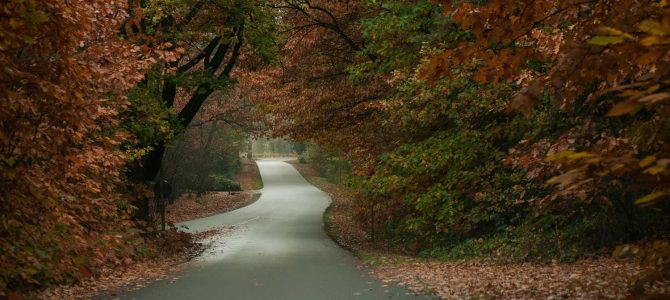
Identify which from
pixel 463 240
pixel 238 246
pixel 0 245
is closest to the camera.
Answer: pixel 0 245

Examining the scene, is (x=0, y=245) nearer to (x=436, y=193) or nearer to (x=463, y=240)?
(x=436, y=193)

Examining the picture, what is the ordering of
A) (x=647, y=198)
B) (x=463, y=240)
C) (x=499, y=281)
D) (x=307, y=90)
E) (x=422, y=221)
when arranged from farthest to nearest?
(x=307, y=90) → (x=463, y=240) → (x=422, y=221) → (x=499, y=281) → (x=647, y=198)

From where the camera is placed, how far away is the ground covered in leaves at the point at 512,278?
7715 mm

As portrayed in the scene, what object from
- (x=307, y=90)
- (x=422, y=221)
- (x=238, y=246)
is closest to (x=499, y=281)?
(x=422, y=221)

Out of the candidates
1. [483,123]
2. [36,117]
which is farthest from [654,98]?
[483,123]

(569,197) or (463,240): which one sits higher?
(569,197)

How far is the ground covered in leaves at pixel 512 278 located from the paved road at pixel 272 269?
24.9 inches

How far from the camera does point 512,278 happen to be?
9.28m

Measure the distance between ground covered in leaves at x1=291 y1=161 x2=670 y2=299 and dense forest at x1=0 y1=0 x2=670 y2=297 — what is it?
768 mm

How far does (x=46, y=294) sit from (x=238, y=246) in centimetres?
852

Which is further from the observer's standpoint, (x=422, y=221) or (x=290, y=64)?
(x=290, y=64)

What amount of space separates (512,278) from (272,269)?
551cm

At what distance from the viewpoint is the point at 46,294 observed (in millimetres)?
9555

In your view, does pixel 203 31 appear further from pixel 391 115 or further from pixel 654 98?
pixel 654 98
